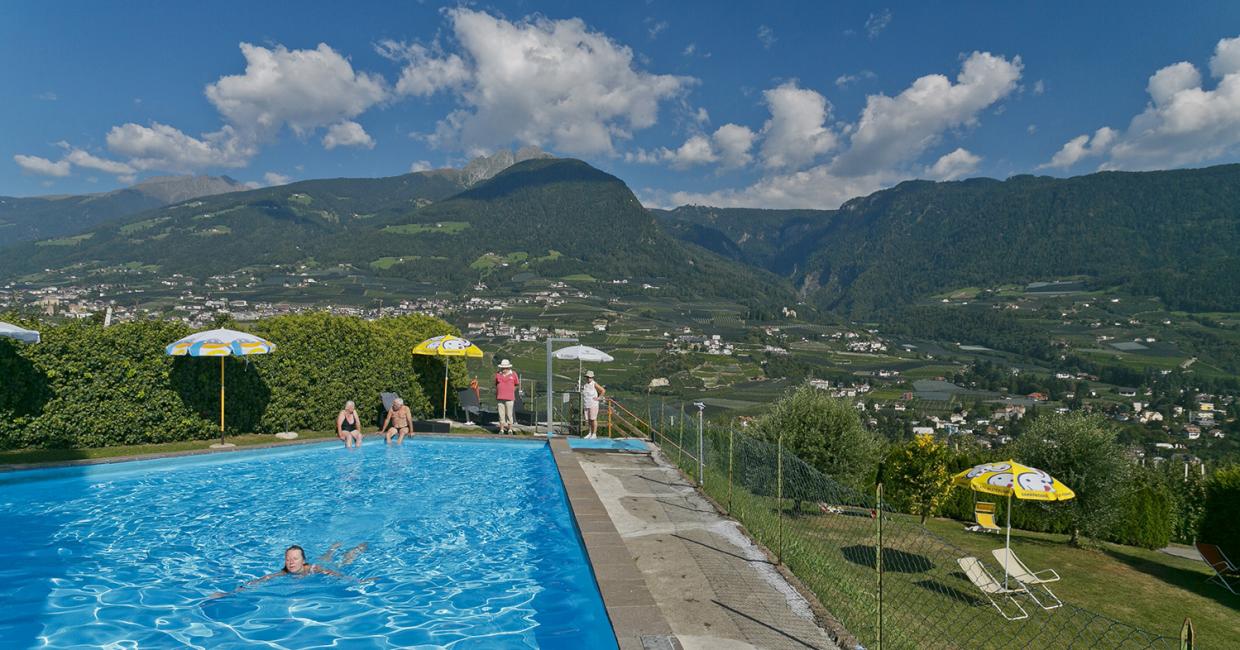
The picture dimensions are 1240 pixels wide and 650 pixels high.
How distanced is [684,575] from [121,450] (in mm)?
11699

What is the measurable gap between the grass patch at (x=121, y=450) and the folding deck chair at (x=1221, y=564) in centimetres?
1652

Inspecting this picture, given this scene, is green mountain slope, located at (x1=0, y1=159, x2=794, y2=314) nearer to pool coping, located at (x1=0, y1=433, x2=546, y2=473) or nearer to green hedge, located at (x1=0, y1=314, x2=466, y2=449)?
green hedge, located at (x1=0, y1=314, x2=466, y2=449)

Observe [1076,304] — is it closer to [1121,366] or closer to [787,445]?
[1121,366]

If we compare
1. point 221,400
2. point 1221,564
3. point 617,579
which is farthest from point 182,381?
point 1221,564

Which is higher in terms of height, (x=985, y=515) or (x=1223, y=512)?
(x=1223, y=512)

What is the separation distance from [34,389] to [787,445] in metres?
14.7

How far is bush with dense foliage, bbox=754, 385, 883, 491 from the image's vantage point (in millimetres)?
A: 13336

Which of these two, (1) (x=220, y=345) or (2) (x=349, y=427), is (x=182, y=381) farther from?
(2) (x=349, y=427)

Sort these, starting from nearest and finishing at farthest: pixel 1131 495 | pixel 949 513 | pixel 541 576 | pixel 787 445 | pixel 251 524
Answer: pixel 541 576 → pixel 251 524 → pixel 1131 495 → pixel 787 445 → pixel 949 513

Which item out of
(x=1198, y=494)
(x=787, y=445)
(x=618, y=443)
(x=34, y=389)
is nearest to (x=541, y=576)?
(x=618, y=443)

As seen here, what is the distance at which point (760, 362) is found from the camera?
7981cm

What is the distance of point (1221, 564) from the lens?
917cm

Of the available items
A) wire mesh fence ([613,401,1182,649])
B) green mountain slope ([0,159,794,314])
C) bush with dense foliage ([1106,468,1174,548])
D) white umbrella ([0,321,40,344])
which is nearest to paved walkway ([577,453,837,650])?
wire mesh fence ([613,401,1182,649])

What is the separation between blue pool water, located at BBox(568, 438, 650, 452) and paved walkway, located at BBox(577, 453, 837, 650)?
3.05 m
